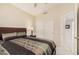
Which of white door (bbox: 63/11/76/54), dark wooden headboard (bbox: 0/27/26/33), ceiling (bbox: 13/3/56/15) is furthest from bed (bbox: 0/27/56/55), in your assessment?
ceiling (bbox: 13/3/56/15)

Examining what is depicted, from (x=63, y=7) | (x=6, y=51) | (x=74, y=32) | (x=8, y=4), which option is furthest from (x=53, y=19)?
(x=6, y=51)

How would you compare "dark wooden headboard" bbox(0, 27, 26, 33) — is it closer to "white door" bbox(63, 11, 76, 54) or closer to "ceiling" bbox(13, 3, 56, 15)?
"ceiling" bbox(13, 3, 56, 15)

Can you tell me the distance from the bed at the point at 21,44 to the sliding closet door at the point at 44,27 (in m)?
0.07

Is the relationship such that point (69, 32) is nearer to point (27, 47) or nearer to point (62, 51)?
point (62, 51)

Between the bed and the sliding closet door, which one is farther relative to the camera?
the sliding closet door

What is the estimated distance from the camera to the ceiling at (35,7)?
4.78 feet

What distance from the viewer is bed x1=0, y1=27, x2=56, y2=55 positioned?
4.53 ft

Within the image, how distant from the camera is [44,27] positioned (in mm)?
1538

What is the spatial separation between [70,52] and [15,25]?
882mm

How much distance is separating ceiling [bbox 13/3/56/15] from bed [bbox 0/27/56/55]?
0.99ft

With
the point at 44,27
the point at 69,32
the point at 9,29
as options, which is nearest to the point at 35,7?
the point at 44,27

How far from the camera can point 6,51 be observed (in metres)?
1.37

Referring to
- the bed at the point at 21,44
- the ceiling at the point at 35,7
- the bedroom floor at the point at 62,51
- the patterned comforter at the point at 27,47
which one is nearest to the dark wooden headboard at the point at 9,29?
the bed at the point at 21,44

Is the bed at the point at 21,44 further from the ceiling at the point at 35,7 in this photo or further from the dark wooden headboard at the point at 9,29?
the ceiling at the point at 35,7
